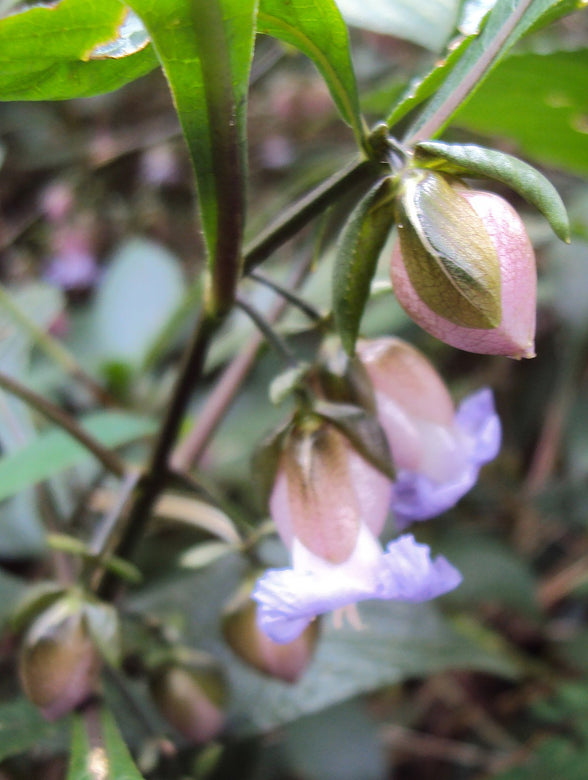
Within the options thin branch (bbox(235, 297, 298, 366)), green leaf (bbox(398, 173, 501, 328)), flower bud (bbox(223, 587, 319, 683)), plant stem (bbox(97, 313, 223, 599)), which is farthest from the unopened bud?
green leaf (bbox(398, 173, 501, 328))

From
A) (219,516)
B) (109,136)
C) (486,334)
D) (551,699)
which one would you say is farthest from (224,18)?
(109,136)

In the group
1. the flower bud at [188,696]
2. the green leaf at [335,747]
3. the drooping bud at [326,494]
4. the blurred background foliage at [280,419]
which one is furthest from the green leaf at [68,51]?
the green leaf at [335,747]

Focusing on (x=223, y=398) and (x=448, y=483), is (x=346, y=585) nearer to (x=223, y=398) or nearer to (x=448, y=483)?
(x=448, y=483)

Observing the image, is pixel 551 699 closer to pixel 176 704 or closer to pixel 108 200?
pixel 176 704

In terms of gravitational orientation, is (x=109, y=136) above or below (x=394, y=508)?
above

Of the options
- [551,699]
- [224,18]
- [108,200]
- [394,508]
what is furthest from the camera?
[108,200]

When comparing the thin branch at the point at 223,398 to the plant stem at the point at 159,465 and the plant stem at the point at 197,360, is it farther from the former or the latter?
the plant stem at the point at 159,465

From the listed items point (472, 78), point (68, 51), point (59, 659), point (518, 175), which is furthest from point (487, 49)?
point (59, 659)
